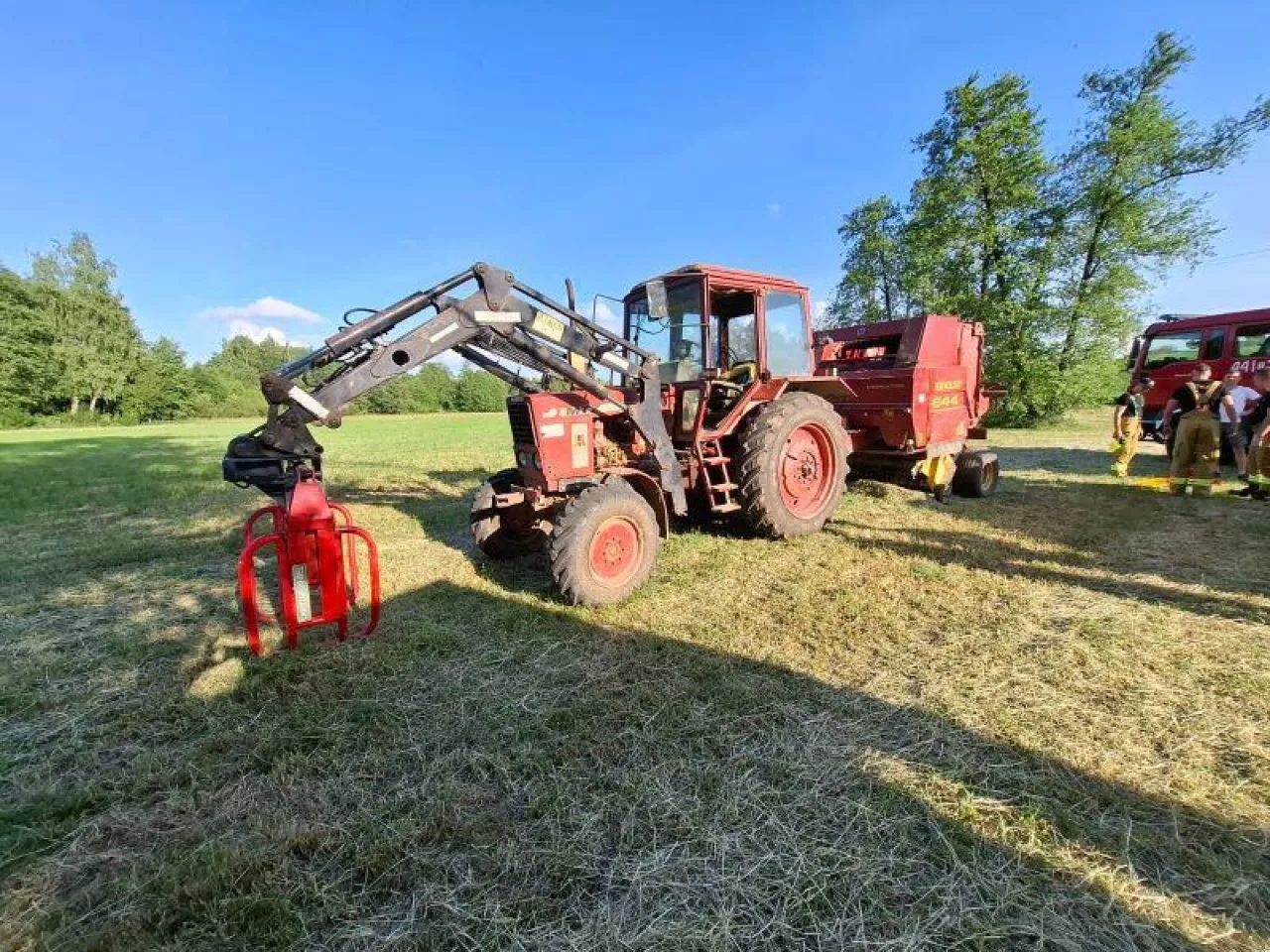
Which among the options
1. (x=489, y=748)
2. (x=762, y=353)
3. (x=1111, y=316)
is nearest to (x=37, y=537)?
(x=489, y=748)

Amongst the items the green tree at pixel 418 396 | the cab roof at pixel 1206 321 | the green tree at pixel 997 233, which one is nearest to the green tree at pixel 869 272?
the green tree at pixel 997 233

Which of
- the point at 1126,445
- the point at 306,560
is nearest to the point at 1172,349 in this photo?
the point at 1126,445

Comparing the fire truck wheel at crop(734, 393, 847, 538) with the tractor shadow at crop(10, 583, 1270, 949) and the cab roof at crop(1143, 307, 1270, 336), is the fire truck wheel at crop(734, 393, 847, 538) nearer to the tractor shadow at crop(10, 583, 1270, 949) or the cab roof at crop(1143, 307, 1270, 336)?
the tractor shadow at crop(10, 583, 1270, 949)

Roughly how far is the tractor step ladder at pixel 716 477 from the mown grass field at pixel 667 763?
710 millimetres

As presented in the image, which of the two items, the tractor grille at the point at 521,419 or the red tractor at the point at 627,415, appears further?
the tractor grille at the point at 521,419

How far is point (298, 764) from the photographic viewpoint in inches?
97.4

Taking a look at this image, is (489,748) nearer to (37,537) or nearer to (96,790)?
(96,790)

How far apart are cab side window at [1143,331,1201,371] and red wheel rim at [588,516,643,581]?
12659mm

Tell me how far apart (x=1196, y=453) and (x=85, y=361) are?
57.3 metres

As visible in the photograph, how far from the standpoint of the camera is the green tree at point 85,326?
3991 centimetres

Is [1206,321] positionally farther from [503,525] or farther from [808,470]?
[503,525]

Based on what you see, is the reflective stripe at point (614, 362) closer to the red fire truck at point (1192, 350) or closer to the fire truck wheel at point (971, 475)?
the fire truck wheel at point (971, 475)

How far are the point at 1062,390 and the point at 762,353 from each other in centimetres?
1712

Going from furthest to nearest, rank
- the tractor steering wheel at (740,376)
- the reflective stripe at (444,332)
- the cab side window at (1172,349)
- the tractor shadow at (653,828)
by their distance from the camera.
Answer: the cab side window at (1172,349)
the tractor steering wheel at (740,376)
the reflective stripe at (444,332)
the tractor shadow at (653,828)
